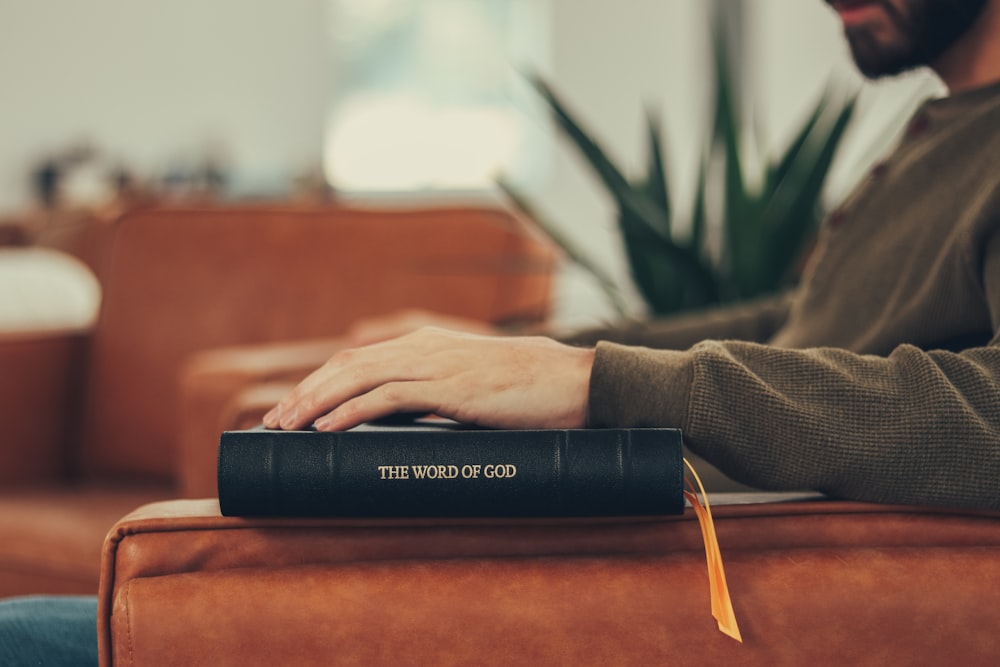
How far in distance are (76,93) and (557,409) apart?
5833mm

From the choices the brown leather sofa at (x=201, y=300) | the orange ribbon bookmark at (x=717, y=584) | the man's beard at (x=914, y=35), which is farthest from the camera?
the brown leather sofa at (x=201, y=300)

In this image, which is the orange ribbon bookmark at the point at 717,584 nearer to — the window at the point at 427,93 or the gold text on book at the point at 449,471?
the gold text on book at the point at 449,471

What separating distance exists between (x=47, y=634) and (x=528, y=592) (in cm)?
37

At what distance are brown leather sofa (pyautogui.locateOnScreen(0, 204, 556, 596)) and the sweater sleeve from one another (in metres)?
1.15

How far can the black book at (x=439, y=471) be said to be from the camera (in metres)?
0.61

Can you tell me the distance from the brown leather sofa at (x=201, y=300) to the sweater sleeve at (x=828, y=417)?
115cm

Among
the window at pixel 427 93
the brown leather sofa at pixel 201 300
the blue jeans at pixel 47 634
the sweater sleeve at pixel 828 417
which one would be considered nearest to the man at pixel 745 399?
the sweater sleeve at pixel 828 417

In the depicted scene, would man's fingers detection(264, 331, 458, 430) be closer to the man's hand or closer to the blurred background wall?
the man's hand

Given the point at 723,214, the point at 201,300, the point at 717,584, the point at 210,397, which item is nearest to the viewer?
the point at 717,584

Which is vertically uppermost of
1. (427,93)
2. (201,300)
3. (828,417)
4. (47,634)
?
(828,417)

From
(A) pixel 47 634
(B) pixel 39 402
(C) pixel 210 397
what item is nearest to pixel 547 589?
(A) pixel 47 634

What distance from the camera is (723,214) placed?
5.77 ft

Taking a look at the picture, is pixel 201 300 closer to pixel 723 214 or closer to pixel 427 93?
pixel 723 214

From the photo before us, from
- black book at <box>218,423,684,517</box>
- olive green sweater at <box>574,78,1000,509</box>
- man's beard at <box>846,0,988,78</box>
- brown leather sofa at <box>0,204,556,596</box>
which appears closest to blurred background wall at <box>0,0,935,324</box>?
brown leather sofa at <box>0,204,556,596</box>
